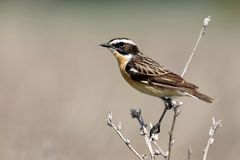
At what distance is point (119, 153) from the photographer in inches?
368

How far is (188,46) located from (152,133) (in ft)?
36.5

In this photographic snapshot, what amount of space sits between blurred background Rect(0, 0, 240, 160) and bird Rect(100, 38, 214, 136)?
85cm

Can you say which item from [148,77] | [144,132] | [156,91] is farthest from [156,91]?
[144,132]

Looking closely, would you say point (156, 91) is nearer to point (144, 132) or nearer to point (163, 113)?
point (163, 113)

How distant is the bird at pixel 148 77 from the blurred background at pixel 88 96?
85 centimetres

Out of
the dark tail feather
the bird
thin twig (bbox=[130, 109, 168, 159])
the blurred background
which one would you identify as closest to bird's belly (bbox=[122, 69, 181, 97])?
the bird

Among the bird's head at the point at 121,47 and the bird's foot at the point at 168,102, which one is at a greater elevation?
the bird's head at the point at 121,47

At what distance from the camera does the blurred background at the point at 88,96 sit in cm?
880

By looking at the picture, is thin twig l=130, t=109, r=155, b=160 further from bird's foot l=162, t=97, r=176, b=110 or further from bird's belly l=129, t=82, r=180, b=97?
bird's belly l=129, t=82, r=180, b=97

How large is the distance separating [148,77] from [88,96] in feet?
15.8

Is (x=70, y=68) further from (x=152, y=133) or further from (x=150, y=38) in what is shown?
(x=152, y=133)

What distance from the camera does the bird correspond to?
675cm

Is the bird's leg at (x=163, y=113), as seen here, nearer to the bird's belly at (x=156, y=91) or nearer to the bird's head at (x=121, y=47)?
the bird's belly at (x=156, y=91)

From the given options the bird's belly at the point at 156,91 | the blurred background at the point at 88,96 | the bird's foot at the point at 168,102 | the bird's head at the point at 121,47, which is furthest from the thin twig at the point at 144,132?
the blurred background at the point at 88,96
